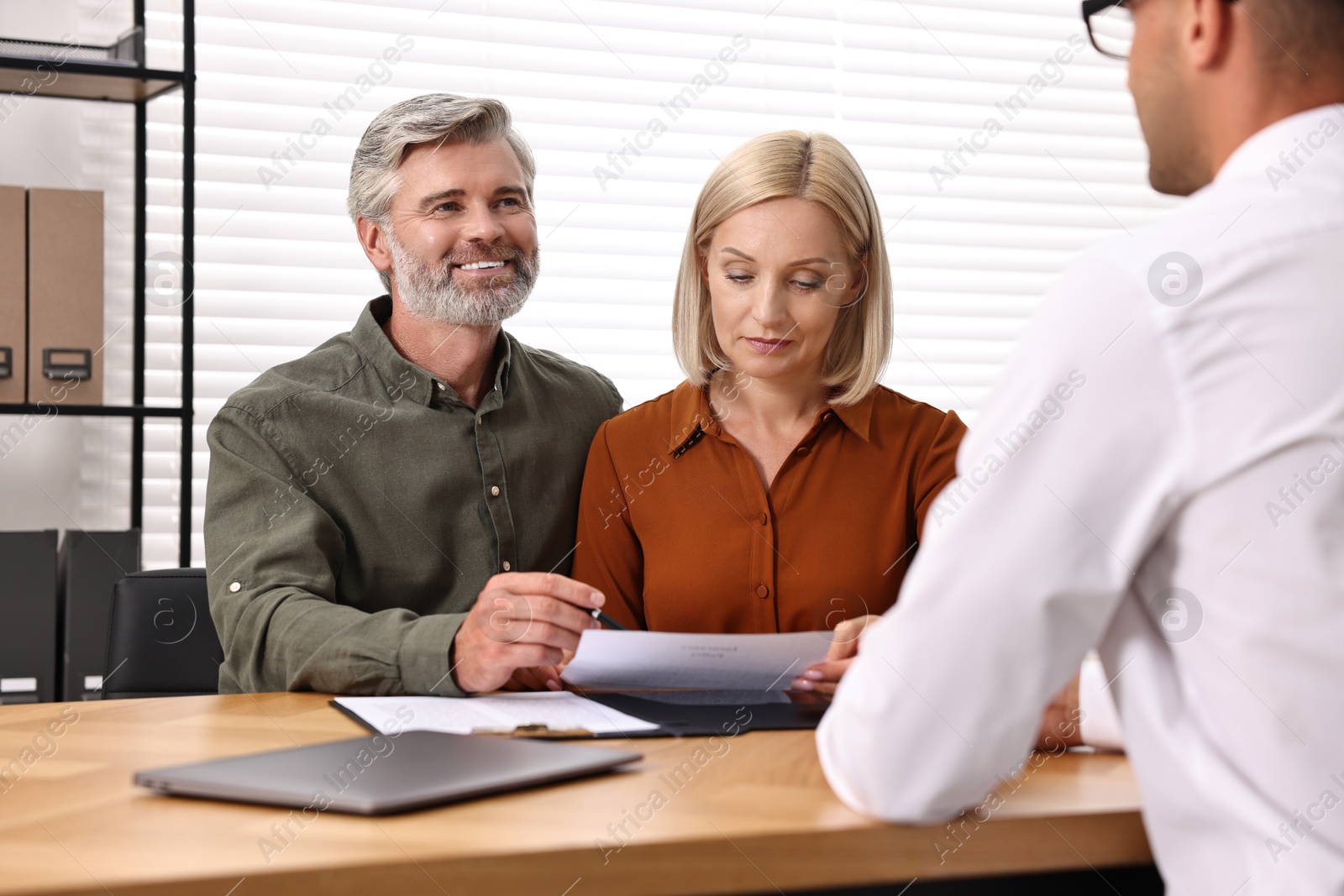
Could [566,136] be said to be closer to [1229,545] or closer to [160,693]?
[160,693]

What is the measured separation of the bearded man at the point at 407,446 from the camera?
1.59 m

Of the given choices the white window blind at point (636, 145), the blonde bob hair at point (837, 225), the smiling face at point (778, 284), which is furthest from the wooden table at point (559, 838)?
the white window blind at point (636, 145)

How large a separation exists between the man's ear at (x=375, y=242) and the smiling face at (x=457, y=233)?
7 cm

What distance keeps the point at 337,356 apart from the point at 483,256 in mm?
301

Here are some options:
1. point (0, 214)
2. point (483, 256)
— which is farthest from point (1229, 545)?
point (0, 214)

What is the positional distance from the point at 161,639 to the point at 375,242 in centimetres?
78

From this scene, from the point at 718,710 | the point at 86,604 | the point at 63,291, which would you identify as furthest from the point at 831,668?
the point at 63,291

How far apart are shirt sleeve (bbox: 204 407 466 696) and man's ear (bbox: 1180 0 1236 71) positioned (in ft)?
3.20

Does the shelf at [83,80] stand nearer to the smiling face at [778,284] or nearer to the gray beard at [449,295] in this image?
the gray beard at [449,295]

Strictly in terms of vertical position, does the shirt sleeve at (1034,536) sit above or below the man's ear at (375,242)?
below

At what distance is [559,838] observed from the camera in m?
0.81

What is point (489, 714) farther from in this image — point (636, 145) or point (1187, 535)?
point (636, 145)

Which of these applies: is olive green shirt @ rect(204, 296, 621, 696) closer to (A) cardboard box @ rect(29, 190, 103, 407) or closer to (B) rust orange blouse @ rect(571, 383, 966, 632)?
(B) rust orange blouse @ rect(571, 383, 966, 632)

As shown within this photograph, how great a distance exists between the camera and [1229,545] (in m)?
0.76
